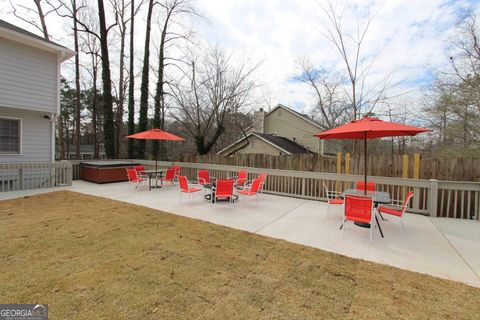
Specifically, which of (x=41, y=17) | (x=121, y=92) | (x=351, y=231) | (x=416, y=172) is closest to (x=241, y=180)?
(x=351, y=231)

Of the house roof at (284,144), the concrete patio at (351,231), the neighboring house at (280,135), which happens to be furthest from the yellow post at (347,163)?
the house roof at (284,144)

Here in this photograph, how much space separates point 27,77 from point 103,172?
4.57 metres

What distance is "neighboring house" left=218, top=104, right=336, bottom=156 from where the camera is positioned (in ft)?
61.9

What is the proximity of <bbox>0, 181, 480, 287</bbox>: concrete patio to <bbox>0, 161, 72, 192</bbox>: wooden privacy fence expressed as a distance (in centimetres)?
91

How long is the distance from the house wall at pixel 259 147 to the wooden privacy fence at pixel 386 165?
9030 millimetres

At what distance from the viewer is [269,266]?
340 centimetres

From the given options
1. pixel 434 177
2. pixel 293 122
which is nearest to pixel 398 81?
pixel 434 177

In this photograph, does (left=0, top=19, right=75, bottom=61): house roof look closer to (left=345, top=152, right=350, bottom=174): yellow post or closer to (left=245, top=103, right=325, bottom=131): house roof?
(left=345, top=152, right=350, bottom=174): yellow post

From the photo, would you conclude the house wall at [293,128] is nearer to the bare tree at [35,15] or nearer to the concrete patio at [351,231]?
the concrete patio at [351,231]

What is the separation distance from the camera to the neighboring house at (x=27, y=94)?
8.38 m

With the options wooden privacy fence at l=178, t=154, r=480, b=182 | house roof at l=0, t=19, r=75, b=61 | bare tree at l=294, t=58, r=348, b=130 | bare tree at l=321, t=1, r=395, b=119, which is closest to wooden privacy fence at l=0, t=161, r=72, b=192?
house roof at l=0, t=19, r=75, b=61

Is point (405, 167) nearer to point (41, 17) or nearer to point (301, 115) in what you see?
point (301, 115)

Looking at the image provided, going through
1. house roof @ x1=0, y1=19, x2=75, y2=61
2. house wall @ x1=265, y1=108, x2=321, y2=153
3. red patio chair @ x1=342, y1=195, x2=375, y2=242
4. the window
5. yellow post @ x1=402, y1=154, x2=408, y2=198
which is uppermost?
house roof @ x1=0, y1=19, x2=75, y2=61

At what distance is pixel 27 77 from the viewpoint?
29.1ft
